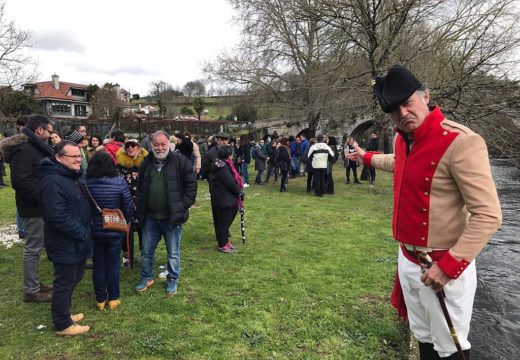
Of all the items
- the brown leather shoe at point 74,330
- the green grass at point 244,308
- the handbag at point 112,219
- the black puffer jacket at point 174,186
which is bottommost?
the green grass at point 244,308

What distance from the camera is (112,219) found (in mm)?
4023

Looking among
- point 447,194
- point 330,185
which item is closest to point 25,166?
point 447,194

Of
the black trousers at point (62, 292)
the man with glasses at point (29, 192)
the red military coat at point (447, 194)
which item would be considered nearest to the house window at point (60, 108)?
the man with glasses at point (29, 192)

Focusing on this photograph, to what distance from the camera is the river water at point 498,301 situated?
426 centimetres

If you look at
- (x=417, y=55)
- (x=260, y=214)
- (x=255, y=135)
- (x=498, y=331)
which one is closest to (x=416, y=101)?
(x=498, y=331)

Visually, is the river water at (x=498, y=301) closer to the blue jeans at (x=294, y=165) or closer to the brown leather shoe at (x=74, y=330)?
the brown leather shoe at (x=74, y=330)

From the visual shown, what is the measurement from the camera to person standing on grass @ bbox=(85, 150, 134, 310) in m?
4.05

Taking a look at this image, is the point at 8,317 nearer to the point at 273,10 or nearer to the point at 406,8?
the point at 406,8

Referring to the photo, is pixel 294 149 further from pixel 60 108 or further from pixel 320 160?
pixel 60 108

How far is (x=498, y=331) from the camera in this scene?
460 centimetres

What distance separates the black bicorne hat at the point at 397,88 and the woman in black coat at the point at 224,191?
4165mm

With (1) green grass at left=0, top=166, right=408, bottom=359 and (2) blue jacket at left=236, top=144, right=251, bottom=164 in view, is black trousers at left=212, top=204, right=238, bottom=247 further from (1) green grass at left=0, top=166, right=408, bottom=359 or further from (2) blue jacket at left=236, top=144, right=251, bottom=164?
(2) blue jacket at left=236, top=144, right=251, bottom=164

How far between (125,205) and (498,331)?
4.99 meters

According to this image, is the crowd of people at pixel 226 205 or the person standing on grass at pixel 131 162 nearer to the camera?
the crowd of people at pixel 226 205
